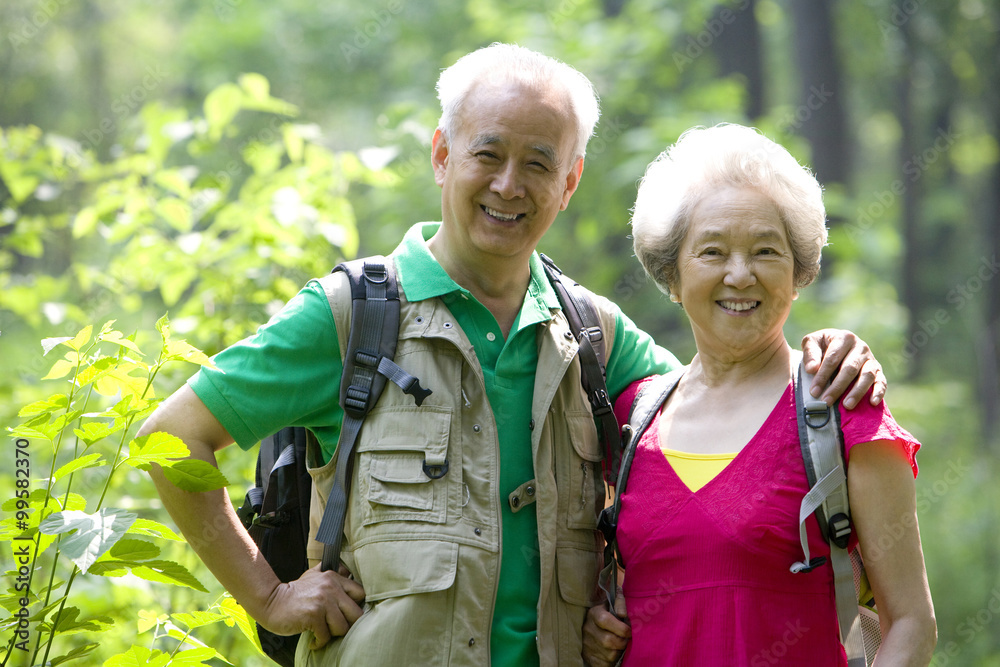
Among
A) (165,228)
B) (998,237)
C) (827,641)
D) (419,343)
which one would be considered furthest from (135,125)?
(998,237)

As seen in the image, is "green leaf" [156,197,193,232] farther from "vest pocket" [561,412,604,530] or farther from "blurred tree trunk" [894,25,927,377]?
"blurred tree trunk" [894,25,927,377]

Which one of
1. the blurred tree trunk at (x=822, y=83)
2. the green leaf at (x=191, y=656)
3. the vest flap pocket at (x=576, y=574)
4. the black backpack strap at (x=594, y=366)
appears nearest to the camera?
the green leaf at (x=191, y=656)

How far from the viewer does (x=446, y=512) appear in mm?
2164

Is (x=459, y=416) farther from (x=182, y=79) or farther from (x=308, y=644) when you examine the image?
(x=182, y=79)

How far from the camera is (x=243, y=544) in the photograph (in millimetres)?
2236

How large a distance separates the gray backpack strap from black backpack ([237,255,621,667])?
59 centimetres

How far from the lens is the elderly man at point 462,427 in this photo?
2.14 meters

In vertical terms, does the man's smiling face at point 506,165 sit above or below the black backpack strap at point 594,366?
above

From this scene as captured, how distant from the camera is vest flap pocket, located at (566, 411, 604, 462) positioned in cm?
240

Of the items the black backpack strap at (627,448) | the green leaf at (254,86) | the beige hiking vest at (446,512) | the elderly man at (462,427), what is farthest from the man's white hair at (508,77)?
the green leaf at (254,86)

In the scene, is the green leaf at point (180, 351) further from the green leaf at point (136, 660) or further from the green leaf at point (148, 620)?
the green leaf at point (148, 620)

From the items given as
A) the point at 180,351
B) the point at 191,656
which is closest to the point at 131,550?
the point at 191,656

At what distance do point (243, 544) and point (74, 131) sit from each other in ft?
50.5

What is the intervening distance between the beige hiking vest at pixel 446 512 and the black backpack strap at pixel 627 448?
37 mm
